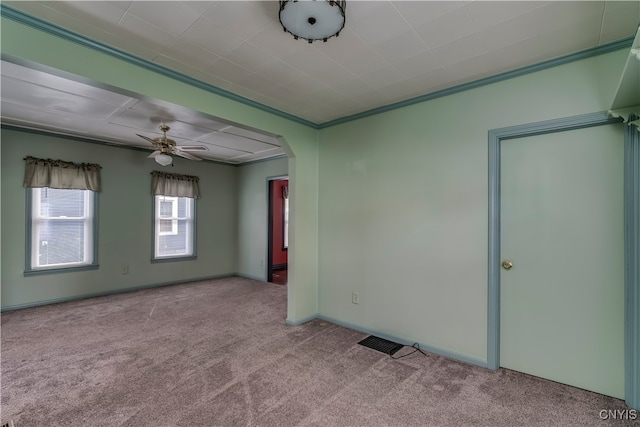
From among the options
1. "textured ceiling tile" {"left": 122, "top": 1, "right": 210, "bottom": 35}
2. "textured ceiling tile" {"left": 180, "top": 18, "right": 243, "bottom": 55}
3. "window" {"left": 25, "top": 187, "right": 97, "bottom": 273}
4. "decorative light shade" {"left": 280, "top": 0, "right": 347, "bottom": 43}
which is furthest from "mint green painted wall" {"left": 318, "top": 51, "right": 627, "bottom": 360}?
"window" {"left": 25, "top": 187, "right": 97, "bottom": 273}

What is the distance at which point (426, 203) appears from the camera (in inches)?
114

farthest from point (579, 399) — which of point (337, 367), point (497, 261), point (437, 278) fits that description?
point (337, 367)

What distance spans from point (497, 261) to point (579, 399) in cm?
105

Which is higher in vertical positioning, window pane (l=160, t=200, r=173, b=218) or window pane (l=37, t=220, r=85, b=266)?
window pane (l=160, t=200, r=173, b=218)

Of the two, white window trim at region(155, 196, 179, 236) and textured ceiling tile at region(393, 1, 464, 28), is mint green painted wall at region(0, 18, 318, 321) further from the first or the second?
white window trim at region(155, 196, 179, 236)

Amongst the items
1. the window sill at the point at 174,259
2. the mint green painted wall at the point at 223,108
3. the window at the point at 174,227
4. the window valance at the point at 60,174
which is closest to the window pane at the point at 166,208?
the window at the point at 174,227

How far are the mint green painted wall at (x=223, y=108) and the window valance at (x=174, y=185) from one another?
3.09 m

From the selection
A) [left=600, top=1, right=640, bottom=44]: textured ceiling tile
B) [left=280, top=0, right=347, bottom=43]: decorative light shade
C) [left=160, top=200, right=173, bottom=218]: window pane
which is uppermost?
[left=600, top=1, right=640, bottom=44]: textured ceiling tile

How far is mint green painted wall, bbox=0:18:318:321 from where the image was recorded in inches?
72.3

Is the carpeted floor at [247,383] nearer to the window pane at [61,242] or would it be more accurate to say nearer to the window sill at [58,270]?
the window sill at [58,270]

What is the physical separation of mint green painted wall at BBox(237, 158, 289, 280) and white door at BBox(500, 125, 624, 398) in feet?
13.2

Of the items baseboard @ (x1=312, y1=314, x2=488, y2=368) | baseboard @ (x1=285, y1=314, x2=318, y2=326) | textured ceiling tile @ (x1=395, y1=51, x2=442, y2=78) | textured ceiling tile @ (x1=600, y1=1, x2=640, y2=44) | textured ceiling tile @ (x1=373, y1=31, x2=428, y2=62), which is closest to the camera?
textured ceiling tile @ (x1=600, y1=1, x2=640, y2=44)

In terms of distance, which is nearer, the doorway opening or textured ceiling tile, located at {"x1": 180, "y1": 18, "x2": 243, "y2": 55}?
textured ceiling tile, located at {"x1": 180, "y1": 18, "x2": 243, "y2": 55}

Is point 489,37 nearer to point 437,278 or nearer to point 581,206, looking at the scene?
point 581,206
